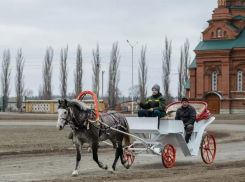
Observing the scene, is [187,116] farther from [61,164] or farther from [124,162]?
[61,164]

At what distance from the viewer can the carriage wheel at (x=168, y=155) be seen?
1517cm

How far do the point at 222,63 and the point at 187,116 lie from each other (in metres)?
53.0

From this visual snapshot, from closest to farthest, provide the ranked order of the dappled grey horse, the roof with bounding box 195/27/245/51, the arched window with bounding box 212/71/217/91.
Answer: the dappled grey horse → the roof with bounding box 195/27/245/51 → the arched window with bounding box 212/71/217/91

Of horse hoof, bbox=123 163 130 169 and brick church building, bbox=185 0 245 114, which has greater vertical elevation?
brick church building, bbox=185 0 245 114

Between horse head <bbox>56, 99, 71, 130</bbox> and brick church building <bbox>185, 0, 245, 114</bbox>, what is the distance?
54.4m

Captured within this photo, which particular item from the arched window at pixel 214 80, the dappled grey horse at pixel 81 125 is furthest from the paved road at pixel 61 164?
the arched window at pixel 214 80

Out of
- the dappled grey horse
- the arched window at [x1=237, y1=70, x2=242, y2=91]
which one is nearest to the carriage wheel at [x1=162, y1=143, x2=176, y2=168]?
the dappled grey horse

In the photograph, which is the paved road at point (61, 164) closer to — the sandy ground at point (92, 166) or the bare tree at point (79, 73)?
the sandy ground at point (92, 166)

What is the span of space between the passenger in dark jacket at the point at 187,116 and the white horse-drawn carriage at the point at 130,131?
0.16 metres

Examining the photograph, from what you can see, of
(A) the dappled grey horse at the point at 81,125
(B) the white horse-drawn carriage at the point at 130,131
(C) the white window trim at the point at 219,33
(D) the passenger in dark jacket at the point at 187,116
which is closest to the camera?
(A) the dappled grey horse at the point at 81,125

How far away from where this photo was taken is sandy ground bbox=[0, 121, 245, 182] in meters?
13.0

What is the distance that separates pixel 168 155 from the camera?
15406mm

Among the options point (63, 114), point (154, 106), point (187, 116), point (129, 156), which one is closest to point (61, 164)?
point (129, 156)

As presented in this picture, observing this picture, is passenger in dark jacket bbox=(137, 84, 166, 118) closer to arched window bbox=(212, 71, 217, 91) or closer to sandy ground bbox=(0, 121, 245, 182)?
sandy ground bbox=(0, 121, 245, 182)
